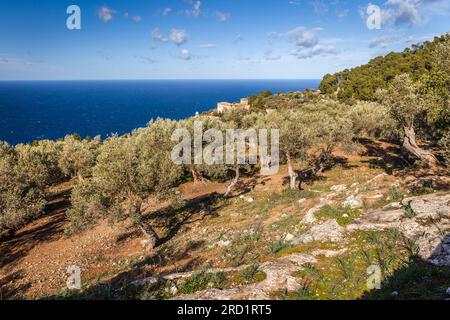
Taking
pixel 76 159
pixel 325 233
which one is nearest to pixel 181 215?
pixel 325 233

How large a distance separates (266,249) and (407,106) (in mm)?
23975

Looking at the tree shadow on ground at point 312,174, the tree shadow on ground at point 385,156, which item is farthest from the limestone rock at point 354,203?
the tree shadow on ground at point 385,156

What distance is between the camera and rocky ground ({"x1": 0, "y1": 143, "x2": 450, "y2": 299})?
39.7 feet

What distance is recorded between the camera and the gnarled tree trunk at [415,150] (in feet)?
101

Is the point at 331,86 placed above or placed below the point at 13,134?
above

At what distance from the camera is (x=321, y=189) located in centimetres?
3359

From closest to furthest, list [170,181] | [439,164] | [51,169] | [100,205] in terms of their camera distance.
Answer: [100,205] → [170,181] → [439,164] → [51,169]

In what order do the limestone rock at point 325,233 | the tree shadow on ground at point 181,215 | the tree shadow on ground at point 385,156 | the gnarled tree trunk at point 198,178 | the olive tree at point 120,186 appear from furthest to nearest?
the gnarled tree trunk at point 198,178 → the tree shadow on ground at point 385,156 → the tree shadow on ground at point 181,215 → the olive tree at point 120,186 → the limestone rock at point 325,233

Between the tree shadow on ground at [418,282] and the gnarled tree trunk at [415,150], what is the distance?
2181 centimetres

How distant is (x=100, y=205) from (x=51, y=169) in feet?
103

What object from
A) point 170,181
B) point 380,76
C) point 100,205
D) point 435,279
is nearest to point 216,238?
point 170,181

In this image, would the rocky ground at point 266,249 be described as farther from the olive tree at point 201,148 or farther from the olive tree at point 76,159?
the olive tree at point 76,159

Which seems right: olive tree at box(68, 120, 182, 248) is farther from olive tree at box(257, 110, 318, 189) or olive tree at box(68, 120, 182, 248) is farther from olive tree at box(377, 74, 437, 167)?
olive tree at box(377, 74, 437, 167)

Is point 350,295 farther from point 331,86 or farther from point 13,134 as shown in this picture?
point 13,134
